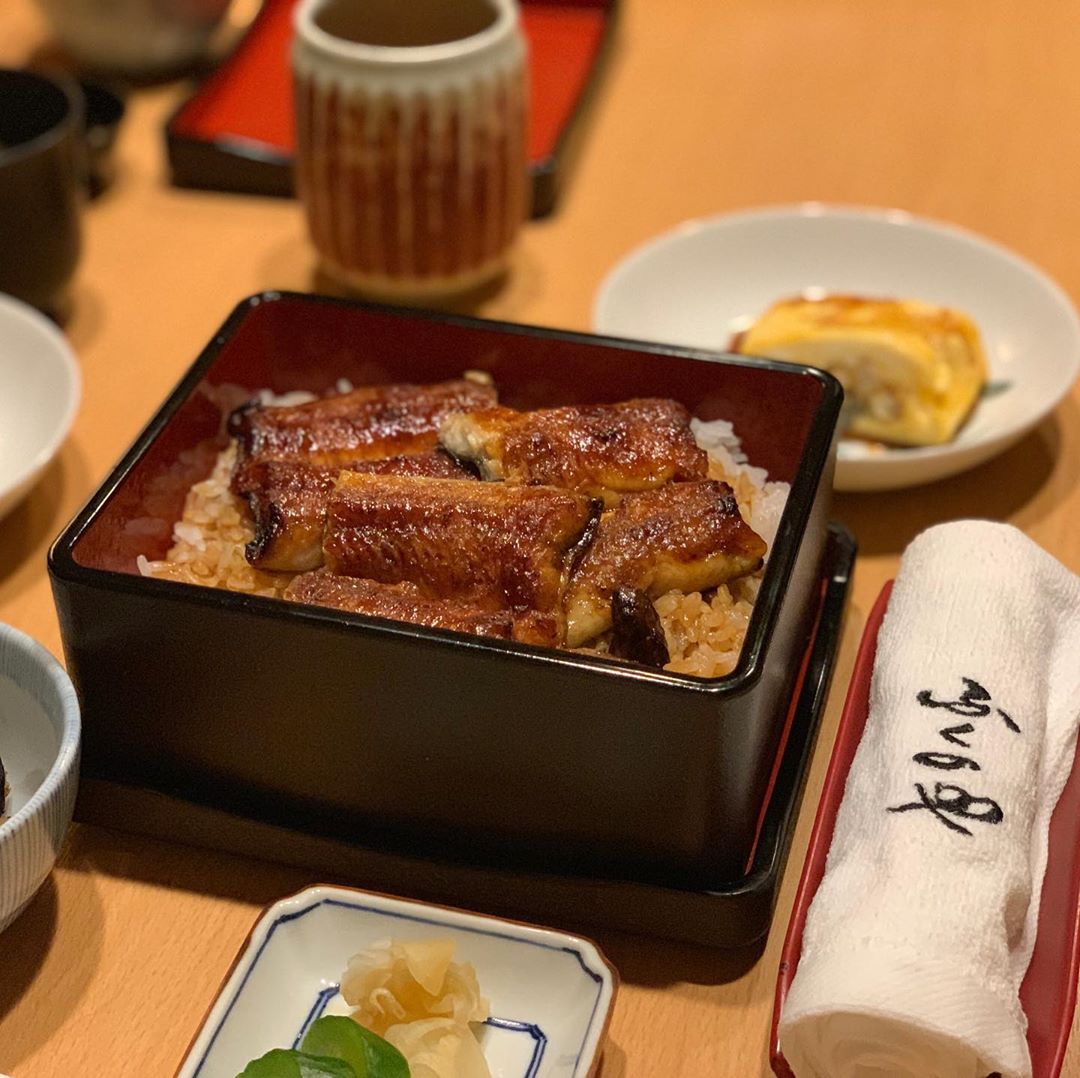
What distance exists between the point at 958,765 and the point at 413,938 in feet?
1.28

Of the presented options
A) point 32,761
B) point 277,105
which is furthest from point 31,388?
point 277,105

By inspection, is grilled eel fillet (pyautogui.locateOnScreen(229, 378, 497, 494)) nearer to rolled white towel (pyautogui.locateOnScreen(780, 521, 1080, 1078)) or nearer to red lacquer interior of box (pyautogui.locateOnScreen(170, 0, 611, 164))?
rolled white towel (pyautogui.locateOnScreen(780, 521, 1080, 1078))

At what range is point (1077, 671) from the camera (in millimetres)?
1124

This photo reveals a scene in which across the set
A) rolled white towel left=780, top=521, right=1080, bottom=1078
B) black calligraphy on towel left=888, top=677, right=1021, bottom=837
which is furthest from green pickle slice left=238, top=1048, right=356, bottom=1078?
black calligraphy on towel left=888, top=677, right=1021, bottom=837

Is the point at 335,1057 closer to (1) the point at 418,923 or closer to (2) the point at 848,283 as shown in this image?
(1) the point at 418,923

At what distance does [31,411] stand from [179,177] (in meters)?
0.67

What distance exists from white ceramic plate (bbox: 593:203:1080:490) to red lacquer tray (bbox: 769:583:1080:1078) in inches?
19.0

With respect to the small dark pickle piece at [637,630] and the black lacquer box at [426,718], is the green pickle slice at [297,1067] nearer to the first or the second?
the black lacquer box at [426,718]

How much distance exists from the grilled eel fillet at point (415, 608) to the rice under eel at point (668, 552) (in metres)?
0.05

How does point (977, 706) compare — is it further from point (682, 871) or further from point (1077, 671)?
point (682, 871)

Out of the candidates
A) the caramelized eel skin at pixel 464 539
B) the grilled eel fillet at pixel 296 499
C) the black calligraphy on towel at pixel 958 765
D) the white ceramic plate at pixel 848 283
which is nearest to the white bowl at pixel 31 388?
the grilled eel fillet at pixel 296 499

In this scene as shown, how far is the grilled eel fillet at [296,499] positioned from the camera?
3.61 feet

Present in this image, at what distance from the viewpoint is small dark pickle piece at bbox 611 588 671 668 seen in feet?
3.33

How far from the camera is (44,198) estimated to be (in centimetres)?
162
